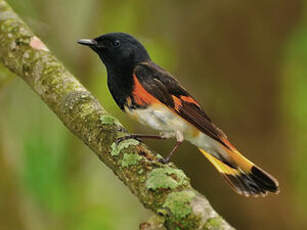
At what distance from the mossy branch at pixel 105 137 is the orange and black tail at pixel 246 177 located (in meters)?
1.04

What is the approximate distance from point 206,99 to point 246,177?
118 cm

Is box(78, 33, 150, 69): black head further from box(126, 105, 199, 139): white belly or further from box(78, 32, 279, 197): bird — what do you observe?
box(126, 105, 199, 139): white belly

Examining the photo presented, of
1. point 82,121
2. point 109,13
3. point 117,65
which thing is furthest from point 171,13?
point 82,121

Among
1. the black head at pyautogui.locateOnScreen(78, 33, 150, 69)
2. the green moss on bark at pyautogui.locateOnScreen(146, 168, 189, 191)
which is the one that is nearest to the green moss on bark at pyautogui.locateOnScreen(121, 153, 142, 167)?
the green moss on bark at pyautogui.locateOnScreen(146, 168, 189, 191)

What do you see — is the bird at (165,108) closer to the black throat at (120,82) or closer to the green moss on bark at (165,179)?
the black throat at (120,82)

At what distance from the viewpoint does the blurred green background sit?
429 cm

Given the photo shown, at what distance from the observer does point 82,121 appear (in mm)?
2660

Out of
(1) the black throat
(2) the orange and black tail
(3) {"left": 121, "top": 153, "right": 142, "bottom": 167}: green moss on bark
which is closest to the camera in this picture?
(3) {"left": 121, "top": 153, "right": 142, "bottom": 167}: green moss on bark

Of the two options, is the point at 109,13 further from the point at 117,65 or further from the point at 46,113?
the point at 117,65

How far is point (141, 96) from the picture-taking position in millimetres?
3234

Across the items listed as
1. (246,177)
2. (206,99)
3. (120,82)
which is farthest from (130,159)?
(206,99)

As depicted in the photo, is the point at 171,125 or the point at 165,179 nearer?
the point at 165,179

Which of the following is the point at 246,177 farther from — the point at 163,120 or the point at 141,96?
the point at 141,96

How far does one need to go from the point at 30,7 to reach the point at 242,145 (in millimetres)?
2629
